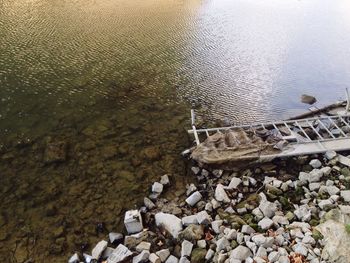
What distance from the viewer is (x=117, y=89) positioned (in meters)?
15.0

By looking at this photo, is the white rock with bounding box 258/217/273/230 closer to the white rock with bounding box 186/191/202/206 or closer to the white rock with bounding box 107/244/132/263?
the white rock with bounding box 186/191/202/206

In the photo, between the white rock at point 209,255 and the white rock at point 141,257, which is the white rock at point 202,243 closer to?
the white rock at point 209,255

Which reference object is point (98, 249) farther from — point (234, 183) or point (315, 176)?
point (315, 176)

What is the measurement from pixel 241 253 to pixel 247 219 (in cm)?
140

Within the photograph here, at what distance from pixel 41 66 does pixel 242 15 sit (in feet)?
60.1

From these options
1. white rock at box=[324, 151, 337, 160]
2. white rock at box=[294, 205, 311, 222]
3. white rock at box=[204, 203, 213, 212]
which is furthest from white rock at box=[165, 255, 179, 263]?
white rock at box=[324, 151, 337, 160]

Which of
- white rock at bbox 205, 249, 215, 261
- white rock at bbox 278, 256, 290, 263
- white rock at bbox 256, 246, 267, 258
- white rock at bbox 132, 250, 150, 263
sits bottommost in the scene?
white rock at bbox 278, 256, 290, 263

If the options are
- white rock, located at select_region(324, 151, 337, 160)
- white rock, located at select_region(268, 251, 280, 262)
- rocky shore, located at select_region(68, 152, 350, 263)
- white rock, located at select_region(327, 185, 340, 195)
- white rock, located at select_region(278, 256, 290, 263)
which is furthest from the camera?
white rock, located at select_region(324, 151, 337, 160)

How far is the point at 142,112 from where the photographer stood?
1345cm

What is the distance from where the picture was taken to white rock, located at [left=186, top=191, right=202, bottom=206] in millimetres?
9242

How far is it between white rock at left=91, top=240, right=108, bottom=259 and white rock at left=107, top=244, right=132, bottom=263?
0.92 ft

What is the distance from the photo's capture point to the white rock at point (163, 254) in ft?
25.0

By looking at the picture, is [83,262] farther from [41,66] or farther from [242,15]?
[242,15]

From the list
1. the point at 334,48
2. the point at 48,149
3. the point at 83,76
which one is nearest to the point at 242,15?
the point at 334,48
